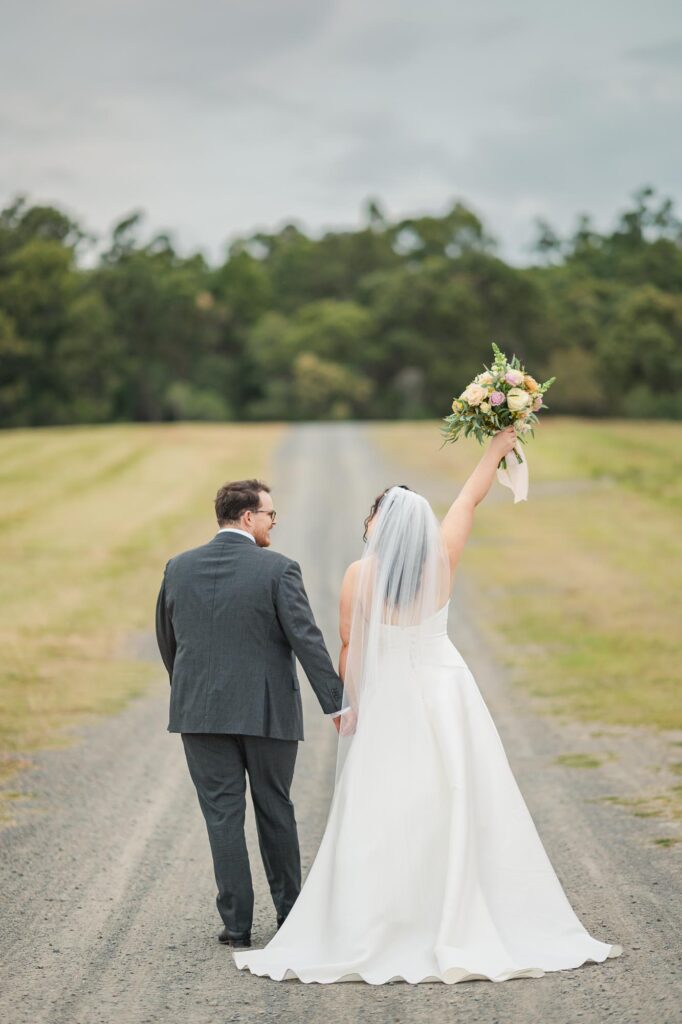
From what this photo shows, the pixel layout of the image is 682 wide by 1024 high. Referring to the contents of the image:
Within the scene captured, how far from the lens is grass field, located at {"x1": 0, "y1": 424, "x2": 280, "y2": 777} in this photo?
1222 cm

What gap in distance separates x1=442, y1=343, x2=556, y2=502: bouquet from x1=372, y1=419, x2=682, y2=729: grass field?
5.23 metres

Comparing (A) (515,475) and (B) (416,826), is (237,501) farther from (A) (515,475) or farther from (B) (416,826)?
(B) (416,826)

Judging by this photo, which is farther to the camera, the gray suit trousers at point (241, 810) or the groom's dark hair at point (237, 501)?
the groom's dark hair at point (237, 501)

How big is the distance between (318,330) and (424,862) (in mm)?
62065

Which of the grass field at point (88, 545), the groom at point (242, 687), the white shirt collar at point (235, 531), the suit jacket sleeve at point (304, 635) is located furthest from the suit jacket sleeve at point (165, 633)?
the grass field at point (88, 545)

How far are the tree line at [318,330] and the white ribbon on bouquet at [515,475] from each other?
155 ft

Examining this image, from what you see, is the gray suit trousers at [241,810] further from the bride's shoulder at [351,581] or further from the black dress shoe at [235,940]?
the bride's shoulder at [351,581]

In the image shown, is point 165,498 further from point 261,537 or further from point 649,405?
point 649,405

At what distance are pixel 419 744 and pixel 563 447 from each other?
33587 millimetres

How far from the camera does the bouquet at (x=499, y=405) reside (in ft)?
19.5

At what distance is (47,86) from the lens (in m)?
65.8

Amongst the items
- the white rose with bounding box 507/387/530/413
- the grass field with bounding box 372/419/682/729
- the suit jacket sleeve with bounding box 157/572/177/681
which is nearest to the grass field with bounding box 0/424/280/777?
the suit jacket sleeve with bounding box 157/572/177/681

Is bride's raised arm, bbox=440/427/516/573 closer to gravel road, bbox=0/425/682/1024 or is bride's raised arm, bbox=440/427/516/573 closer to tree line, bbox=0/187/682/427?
gravel road, bbox=0/425/682/1024

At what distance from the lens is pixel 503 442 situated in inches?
236
